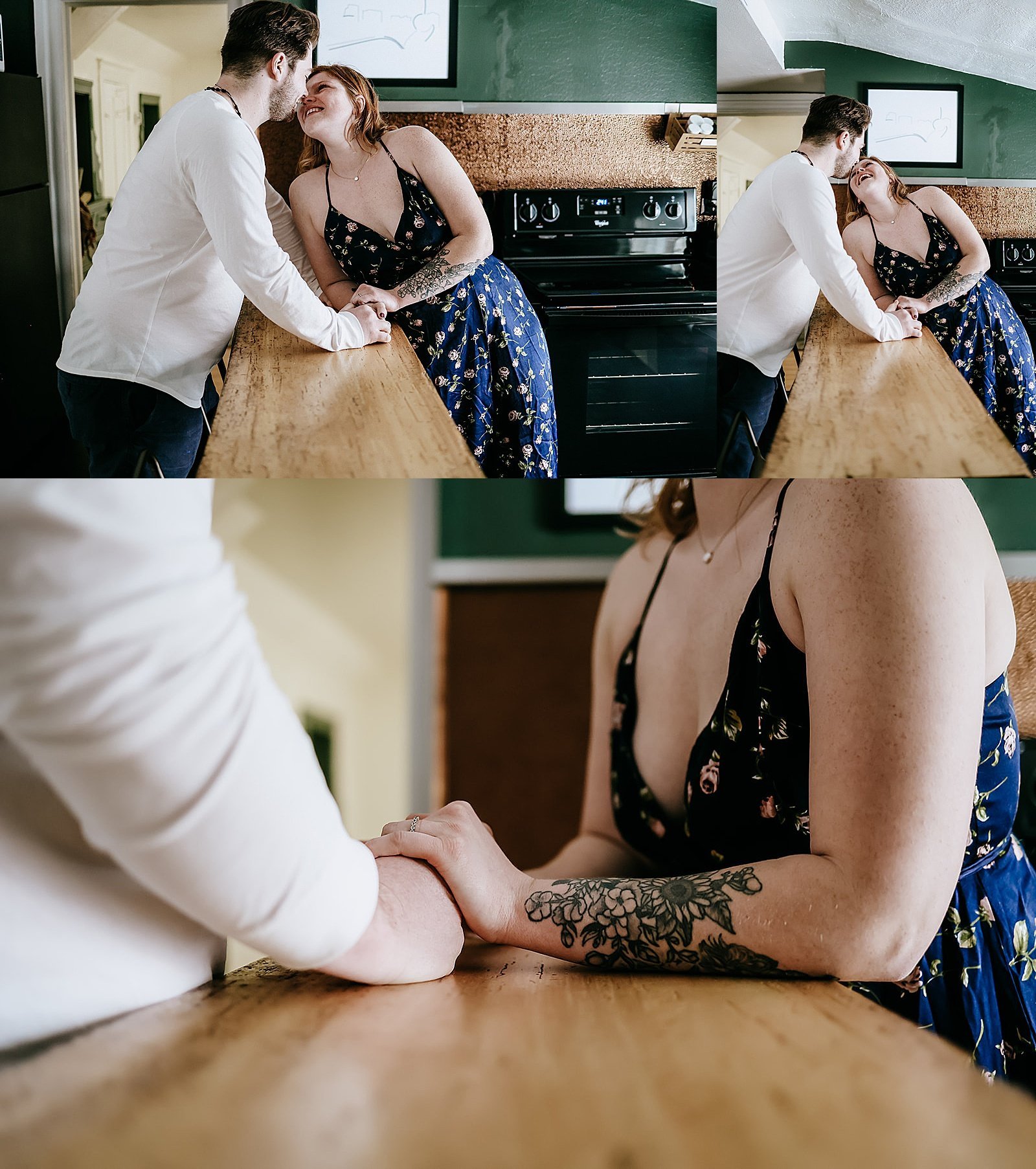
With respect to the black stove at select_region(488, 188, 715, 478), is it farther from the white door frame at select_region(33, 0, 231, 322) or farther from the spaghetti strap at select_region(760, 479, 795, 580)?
the white door frame at select_region(33, 0, 231, 322)

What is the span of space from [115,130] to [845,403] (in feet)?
3.76

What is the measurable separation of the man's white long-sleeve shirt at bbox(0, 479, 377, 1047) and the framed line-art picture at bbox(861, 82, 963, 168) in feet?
4.09

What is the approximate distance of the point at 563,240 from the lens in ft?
4.51

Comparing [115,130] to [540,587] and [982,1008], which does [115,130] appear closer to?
[540,587]

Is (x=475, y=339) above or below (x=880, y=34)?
below

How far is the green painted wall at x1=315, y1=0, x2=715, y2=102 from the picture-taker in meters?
1.31

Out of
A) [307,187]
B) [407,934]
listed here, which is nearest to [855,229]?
[307,187]

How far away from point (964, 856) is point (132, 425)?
1.22 m

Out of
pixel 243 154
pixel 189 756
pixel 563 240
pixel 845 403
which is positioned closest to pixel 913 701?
pixel 189 756

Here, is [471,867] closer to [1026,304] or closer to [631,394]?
[631,394]

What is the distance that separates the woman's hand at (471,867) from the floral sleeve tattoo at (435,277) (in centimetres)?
79

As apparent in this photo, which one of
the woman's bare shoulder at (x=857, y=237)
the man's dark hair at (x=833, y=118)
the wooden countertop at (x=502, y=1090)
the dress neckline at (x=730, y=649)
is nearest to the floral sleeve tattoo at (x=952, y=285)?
the woman's bare shoulder at (x=857, y=237)

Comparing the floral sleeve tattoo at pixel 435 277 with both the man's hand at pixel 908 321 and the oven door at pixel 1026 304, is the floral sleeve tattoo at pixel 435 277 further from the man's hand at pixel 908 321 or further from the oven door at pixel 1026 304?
the oven door at pixel 1026 304

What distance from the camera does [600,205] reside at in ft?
4.50
